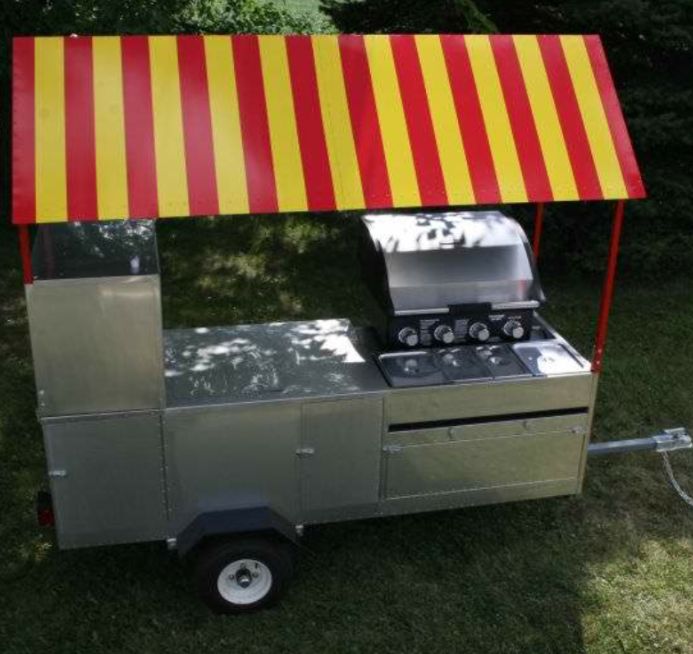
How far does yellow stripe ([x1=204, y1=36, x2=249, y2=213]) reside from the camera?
437 cm

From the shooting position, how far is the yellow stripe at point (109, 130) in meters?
4.23

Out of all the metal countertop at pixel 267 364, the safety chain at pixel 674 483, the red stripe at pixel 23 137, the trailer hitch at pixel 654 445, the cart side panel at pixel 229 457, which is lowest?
the safety chain at pixel 674 483

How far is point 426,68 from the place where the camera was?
495 cm

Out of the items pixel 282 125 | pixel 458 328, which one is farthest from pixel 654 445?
pixel 282 125

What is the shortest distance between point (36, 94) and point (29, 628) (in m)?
3.03

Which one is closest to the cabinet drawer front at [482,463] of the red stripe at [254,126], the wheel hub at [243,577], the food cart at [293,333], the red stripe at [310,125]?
the food cart at [293,333]

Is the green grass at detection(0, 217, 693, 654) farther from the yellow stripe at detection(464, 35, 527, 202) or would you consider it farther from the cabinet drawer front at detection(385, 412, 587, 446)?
the yellow stripe at detection(464, 35, 527, 202)

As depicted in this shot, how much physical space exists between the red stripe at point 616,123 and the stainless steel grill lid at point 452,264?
88 cm

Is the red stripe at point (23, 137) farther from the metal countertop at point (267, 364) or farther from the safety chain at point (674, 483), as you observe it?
the safety chain at point (674, 483)

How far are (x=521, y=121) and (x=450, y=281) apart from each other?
1.09 m

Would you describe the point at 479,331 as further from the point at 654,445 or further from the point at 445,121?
the point at 654,445

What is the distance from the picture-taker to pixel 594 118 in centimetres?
505

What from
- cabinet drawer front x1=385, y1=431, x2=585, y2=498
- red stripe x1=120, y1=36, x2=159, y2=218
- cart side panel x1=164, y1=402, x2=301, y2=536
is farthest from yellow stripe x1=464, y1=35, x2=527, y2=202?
red stripe x1=120, y1=36, x2=159, y2=218

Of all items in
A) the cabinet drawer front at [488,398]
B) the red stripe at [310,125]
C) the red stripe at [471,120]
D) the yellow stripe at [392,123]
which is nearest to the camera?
the red stripe at [310,125]
